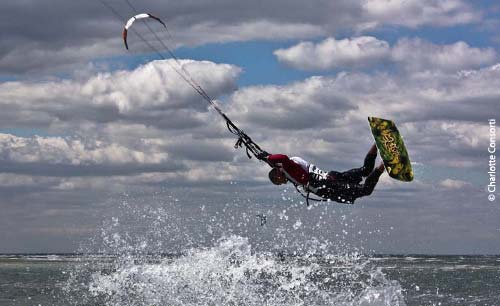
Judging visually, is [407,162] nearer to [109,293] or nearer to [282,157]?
[282,157]

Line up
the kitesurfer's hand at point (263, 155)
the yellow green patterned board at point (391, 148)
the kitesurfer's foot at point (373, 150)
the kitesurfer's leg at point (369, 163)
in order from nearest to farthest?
1. the yellow green patterned board at point (391, 148)
2. the kitesurfer's foot at point (373, 150)
3. the kitesurfer's hand at point (263, 155)
4. the kitesurfer's leg at point (369, 163)

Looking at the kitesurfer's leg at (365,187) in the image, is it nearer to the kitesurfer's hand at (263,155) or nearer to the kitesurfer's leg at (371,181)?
the kitesurfer's leg at (371,181)

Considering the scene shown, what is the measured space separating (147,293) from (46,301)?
19.9 feet

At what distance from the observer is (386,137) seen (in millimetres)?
17766

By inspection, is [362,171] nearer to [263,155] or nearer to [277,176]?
[277,176]

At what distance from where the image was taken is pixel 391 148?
17.7m

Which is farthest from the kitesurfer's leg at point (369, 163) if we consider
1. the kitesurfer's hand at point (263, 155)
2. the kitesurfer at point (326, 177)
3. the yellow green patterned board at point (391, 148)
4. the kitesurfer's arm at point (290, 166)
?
the kitesurfer's hand at point (263, 155)

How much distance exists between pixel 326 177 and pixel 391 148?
6.24 ft

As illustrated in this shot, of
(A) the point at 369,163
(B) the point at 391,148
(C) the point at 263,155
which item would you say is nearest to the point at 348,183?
(A) the point at 369,163

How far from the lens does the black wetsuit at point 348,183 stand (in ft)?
59.7

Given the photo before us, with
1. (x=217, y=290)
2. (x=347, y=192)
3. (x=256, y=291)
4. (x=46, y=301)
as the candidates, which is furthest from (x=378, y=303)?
(x=46, y=301)

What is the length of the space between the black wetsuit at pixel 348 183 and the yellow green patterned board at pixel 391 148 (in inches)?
18.6

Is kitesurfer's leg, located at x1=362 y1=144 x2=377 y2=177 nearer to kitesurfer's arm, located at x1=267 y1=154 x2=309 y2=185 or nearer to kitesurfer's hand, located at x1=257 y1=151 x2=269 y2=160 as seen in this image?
kitesurfer's arm, located at x1=267 y1=154 x2=309 y2=185

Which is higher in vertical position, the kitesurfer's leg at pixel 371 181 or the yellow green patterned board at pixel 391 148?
the yellow green patterned board at pixel 391 148
